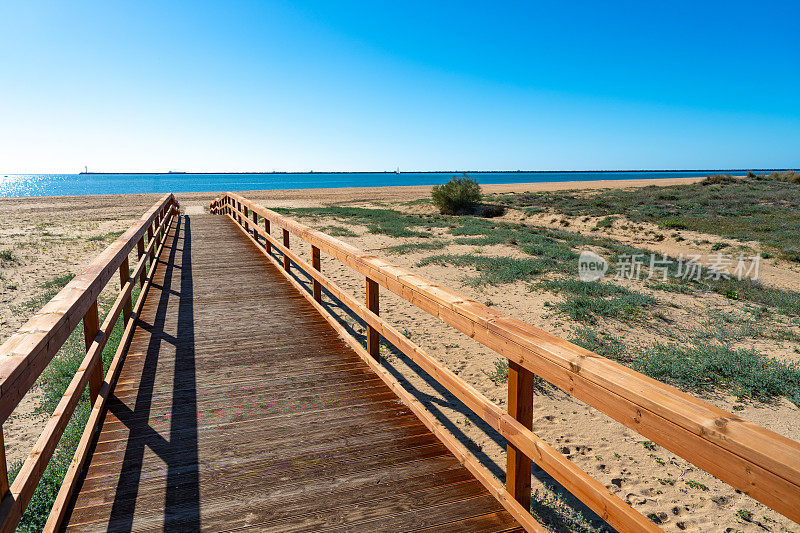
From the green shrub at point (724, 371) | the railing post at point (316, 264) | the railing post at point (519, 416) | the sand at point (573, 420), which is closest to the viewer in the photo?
the railing post at point (519, 416)

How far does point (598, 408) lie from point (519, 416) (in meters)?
0.61

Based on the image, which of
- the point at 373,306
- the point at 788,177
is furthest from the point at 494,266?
the point at 788,177

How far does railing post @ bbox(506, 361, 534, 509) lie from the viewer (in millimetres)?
2203

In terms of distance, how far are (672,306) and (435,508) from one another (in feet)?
24.8

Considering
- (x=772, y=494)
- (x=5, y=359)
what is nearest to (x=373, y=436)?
(x=5, y=359)

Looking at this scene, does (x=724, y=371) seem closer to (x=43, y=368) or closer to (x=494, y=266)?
(x=494, y=266)

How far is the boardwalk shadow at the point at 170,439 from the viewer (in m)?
2.37

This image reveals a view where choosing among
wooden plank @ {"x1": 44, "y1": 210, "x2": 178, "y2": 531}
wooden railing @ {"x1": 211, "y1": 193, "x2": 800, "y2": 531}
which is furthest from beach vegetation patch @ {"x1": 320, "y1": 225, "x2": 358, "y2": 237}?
wooden railing @ {"x1": 211, "y1": 193, "x2": 800, "y2": 531}

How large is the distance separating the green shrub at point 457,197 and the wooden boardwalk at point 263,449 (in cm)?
2100

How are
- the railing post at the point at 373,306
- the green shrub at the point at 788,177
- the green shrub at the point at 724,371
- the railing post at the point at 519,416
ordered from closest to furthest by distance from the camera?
the railing post at the point at 519,416 < the railing post at the point at 373,306 < the green shrub at the point at 724,371 < the green shrub at the point at 788,177

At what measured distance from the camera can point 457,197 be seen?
25.2m

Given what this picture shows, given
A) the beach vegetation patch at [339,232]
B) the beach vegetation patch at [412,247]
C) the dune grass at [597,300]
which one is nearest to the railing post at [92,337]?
the dune grass at [597,300]

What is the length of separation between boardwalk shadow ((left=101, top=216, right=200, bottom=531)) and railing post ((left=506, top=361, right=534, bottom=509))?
5.13 ft

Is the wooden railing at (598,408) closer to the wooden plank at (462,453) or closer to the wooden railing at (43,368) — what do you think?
the wooden plank at (462,453)
